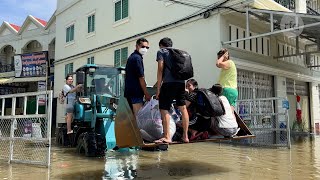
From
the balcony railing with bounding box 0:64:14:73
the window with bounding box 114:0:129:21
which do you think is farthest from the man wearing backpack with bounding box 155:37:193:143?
the balcony railing with bounding box 0:64:14:73

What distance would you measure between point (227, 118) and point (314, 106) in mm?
14751

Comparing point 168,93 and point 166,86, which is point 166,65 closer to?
point 166,86

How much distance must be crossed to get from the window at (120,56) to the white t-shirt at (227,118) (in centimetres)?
1126

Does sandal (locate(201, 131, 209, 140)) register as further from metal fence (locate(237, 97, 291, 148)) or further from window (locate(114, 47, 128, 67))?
window (locate(114, 47, 128, 67))

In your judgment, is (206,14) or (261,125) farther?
(206,14)

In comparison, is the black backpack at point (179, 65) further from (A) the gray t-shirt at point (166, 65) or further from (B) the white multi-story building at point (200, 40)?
(B) the white multi-story building at point (200, 40)

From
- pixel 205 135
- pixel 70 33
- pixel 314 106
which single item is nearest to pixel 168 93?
pixel 205 135

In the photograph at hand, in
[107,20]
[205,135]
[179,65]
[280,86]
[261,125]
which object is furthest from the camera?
[107,20]

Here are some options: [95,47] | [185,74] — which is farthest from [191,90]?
[95,47]

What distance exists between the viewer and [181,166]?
24.6 feet

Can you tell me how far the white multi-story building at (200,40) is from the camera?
42.3 feet

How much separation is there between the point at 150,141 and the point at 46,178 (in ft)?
7.35

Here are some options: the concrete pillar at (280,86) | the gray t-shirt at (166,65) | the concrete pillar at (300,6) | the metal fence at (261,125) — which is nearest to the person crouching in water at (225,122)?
the gray t-shirt at (166,65)

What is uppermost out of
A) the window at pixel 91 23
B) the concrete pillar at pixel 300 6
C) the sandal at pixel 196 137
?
the window at pixel 91 23
